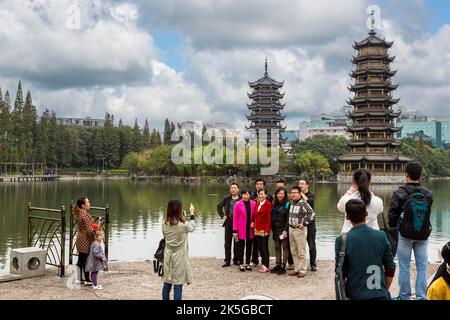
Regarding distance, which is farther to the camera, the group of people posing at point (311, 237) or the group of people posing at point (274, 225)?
the group of people posing at point (274, 225)

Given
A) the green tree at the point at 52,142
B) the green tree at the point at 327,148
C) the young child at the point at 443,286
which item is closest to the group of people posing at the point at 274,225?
the young child at the point at 443,286

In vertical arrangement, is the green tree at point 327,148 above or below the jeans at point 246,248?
above

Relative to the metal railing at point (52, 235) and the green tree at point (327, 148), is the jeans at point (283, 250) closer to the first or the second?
the metal railing at point (52, 235)

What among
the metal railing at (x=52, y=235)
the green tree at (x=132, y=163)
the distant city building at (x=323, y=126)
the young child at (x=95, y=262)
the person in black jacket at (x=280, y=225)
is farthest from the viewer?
the distant city building at (x=323, y=126)

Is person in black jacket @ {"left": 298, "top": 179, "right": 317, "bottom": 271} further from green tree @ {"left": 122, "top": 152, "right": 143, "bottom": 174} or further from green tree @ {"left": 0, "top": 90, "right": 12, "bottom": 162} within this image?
green tree @ {"left": 122, "top": 152, "right": 143, "bottom": 174}

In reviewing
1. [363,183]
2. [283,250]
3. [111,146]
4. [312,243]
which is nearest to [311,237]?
[312,243]

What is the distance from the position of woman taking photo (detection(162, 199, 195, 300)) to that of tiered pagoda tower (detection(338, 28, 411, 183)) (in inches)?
1845

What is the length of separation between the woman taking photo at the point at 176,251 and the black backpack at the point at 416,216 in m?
2.24

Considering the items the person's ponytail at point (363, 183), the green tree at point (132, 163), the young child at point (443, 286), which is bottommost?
the young child at point (443, 286)

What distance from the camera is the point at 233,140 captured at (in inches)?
2218

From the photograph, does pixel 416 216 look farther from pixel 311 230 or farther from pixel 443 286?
pixel 311 230

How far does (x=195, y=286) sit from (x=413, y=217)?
3052 mm

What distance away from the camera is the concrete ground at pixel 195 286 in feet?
19.8
